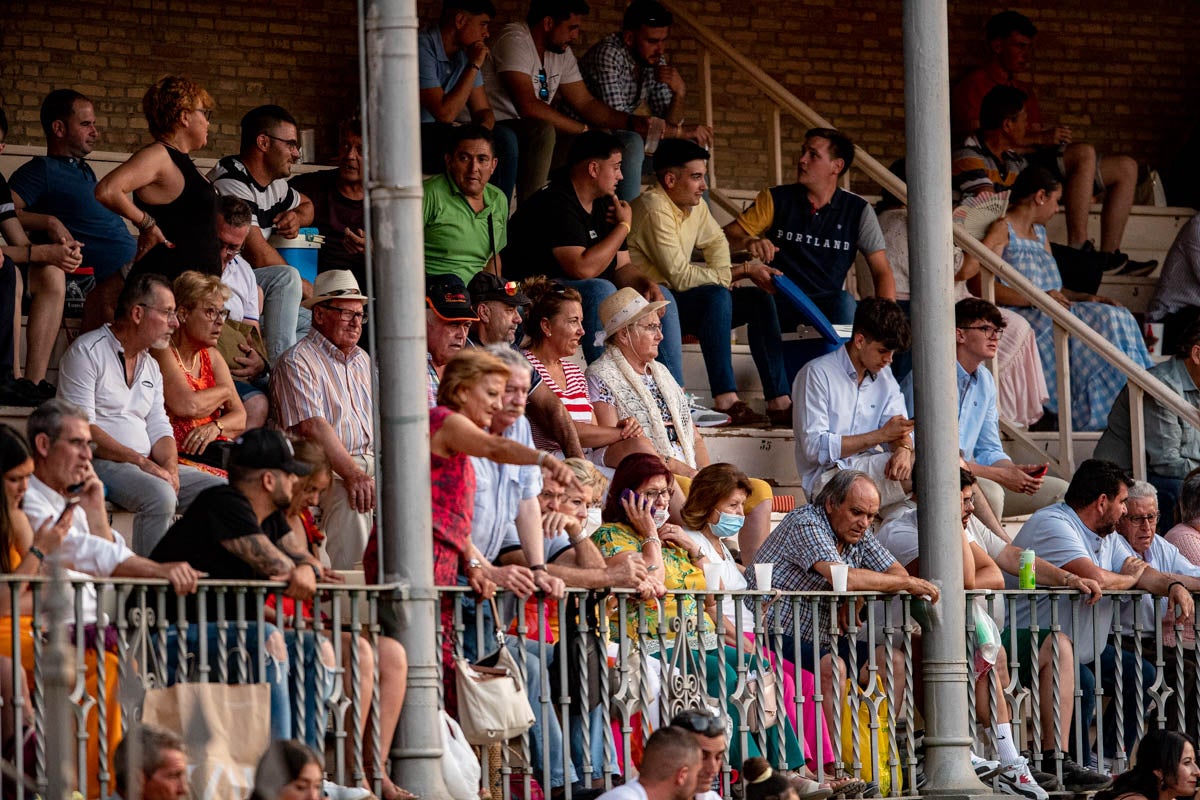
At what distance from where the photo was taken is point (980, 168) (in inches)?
535

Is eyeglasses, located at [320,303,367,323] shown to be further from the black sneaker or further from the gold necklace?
the black sneaker

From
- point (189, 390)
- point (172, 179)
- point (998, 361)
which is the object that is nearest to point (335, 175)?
point (172, 179)

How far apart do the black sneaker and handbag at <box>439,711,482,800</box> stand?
2838 mm

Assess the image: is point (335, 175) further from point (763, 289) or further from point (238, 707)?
point (238, 707)

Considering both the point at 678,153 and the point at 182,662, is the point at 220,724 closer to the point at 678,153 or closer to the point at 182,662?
the point at 182,662

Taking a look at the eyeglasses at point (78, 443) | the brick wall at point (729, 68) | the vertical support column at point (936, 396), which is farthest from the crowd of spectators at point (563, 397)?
the brick wall at point (729, 68)

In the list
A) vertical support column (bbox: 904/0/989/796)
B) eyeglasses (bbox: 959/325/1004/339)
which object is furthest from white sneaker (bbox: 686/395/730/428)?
vertical support column (bbox: 904/0/989/796)

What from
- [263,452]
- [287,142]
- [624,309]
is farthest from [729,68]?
[263,452]

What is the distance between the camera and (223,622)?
22.5ft

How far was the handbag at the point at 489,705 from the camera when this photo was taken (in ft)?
24.1

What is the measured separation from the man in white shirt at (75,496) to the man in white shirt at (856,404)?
4.09 m

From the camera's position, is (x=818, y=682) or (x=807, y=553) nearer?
(x=818, y=682)

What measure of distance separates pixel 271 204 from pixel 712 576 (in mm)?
3626

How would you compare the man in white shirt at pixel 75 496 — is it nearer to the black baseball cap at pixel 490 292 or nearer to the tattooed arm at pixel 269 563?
the tattooed arm at pixel 269 563
